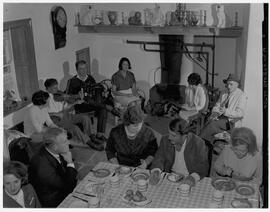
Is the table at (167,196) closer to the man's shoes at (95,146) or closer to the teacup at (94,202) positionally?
the teacup at (94,202)

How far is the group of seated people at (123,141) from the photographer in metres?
1.75

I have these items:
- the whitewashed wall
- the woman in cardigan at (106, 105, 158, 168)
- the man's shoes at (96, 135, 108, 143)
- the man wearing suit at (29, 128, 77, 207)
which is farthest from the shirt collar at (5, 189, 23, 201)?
the man's shoes at (96, 135, 108, 143)

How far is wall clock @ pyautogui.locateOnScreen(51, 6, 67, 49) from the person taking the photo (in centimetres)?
201

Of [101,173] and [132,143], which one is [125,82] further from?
[101,173]

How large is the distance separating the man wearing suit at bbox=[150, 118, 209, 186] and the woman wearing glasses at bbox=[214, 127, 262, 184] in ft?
0.38

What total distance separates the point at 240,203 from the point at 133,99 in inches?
35.3

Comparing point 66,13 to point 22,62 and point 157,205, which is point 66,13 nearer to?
point 22,62

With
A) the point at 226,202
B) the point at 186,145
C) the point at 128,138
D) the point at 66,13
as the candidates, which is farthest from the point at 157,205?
the point at 66,13

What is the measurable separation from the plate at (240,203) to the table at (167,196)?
20mm

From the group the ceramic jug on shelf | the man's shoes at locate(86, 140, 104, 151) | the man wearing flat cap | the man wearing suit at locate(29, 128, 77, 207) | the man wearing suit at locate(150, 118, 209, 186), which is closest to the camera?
the man wearing suit at locate(29, 128, 77, 207)

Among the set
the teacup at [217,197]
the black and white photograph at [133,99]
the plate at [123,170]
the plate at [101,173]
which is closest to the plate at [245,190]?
the black and white photograph at [133,99]

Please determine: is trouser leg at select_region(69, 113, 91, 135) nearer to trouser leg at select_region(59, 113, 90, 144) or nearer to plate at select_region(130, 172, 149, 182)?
trouser leg at select_region(59, 113, 90, 144)

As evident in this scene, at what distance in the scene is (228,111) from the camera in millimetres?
2029

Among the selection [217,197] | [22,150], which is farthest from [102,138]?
[217,197]
